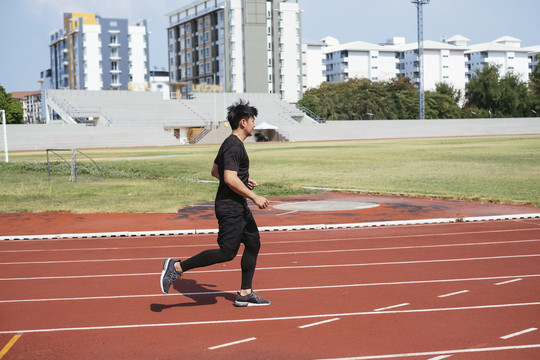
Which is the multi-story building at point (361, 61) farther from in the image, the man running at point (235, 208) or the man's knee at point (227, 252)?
the man's knee at point (227, 252)

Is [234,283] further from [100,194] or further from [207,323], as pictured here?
[100,194]

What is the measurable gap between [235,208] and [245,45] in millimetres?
98327

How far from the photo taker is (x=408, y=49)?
14638 centimetres

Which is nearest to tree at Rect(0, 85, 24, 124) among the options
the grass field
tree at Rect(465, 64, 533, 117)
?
the grass field

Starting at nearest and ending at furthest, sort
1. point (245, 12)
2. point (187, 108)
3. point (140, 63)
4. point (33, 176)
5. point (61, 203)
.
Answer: point (61, 203) → point (33, 176) → point (187, 108) → point (245, 12) → point (140, 63)

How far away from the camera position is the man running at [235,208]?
20.3 ft

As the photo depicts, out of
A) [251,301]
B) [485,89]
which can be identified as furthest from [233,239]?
[485,89]

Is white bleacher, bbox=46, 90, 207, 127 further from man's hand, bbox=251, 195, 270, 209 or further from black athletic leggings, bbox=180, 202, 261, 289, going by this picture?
man's hand, bbox=251, 195, 270, 209

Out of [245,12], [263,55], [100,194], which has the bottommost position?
[100,194]

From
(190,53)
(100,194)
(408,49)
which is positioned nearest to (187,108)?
(190,53)

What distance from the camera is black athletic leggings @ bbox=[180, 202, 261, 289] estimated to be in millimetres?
6348

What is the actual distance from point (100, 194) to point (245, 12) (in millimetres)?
86924

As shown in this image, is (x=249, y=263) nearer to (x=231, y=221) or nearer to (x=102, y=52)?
(x=231, y=221)

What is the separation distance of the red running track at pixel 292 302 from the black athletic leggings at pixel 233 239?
0.44 metres
